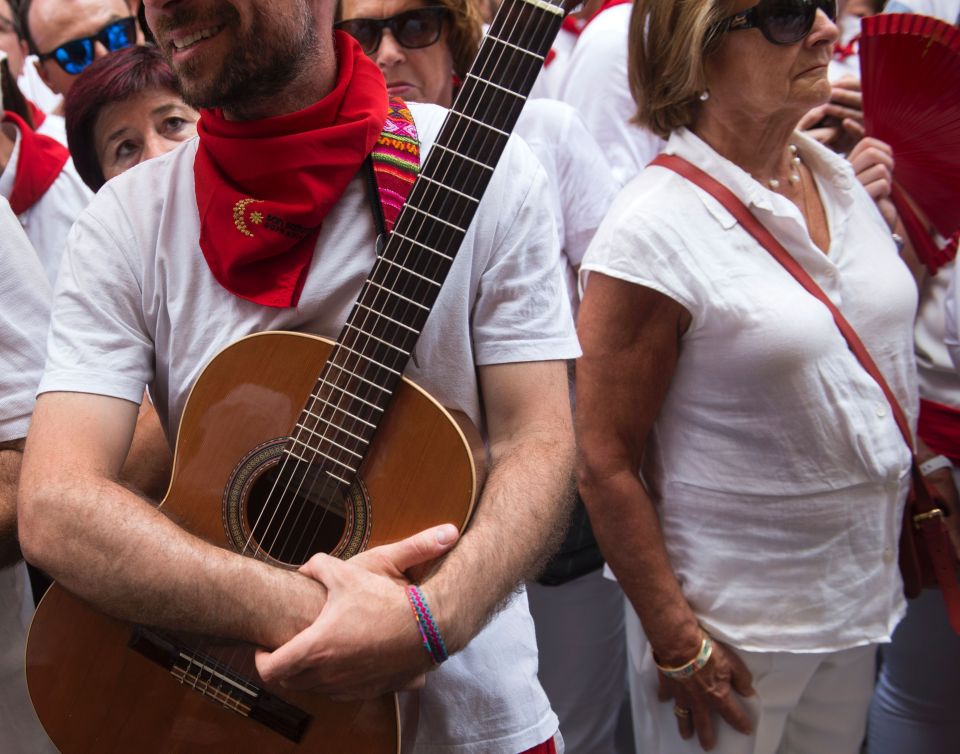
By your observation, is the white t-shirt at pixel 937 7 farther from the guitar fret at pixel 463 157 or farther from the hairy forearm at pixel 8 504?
the hairy forearm at pixel 8 504

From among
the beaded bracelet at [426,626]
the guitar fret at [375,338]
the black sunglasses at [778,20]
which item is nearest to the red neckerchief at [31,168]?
the guitar fret at [375,338]

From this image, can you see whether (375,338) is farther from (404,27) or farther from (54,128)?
(54,128)

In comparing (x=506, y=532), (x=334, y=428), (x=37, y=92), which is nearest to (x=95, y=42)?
(x=37, y=92)

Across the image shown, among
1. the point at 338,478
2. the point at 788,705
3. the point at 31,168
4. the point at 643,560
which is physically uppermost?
the point at 338,478

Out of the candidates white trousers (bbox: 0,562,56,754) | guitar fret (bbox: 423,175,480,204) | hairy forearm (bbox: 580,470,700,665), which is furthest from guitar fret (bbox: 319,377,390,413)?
white trousers (bbox: 0,562,56,754)

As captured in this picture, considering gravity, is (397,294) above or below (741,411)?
above

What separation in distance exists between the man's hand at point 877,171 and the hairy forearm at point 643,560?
1.07m

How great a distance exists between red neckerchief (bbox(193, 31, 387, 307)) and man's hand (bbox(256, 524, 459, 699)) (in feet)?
1.53

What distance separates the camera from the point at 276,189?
187 centimetres

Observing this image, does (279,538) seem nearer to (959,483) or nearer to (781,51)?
(781,51)

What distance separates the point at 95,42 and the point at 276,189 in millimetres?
2296

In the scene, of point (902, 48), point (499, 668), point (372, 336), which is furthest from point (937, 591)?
point (372, 336)

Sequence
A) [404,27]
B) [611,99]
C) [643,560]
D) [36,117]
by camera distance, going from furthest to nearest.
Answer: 1. [36,117]
2. [611,99]
3. [404,27]
4. [643,560]

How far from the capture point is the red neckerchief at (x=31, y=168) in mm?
3225
